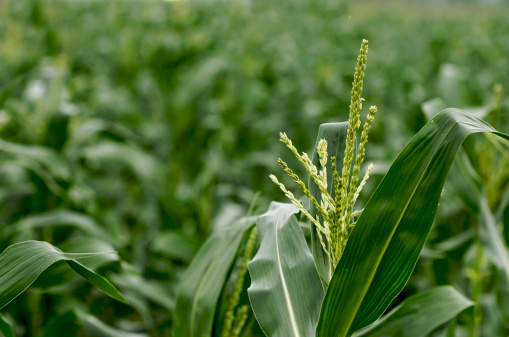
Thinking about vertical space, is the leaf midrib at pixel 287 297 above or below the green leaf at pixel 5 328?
above

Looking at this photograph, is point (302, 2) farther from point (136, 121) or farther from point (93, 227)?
point (93, 227)

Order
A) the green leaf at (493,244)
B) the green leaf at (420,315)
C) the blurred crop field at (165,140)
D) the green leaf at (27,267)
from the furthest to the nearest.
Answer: the blurred crop field at (165,140)
the green leaf at (493,244)
the green leaf at (420,315)
the green leaf at (27,267)

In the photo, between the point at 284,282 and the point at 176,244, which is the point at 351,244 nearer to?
the point at 284,282

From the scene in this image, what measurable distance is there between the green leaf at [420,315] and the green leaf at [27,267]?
0.46 meters

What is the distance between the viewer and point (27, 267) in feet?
2.55

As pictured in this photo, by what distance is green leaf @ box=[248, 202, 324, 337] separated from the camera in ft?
2.56

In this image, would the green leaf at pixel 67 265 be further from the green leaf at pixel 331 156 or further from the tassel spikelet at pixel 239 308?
the green leaf at pixel 331 156

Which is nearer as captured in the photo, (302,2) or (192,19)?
(192,19)

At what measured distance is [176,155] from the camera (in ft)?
9.32

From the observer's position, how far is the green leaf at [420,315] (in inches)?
35.8

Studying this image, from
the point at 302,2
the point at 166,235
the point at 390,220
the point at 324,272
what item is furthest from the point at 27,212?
the point at 302,2

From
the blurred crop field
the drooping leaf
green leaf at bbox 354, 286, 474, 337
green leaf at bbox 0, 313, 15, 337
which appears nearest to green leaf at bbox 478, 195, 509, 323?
the blurred crop field

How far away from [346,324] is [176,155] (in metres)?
2.19

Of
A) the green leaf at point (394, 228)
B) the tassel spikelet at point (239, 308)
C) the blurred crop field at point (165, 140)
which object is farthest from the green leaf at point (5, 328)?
the green leaf at point (394, 228)
